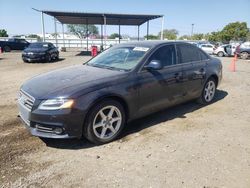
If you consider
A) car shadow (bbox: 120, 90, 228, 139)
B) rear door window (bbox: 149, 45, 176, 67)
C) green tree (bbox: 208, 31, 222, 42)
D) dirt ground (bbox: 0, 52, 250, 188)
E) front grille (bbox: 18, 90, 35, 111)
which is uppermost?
green tree (bbox: 208, 31, 222, 42)

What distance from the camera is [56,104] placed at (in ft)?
11.7

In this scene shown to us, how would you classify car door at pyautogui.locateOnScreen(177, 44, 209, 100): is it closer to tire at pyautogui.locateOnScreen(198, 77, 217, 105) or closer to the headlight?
tire at pyautogui.locateOnScreen(198, 77, 217, 105)

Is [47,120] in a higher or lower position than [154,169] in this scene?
higher

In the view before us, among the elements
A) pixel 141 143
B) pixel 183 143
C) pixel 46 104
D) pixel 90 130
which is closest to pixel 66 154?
pixel 90 130

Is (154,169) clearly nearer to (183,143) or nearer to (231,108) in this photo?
(183,143)

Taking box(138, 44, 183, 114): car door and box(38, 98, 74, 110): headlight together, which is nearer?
box(38, 98, 74, 110): headlight

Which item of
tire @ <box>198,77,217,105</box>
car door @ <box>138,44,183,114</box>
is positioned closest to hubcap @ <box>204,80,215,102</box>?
tire @ <box>198,77,217,105</box>

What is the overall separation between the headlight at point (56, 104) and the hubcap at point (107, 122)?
0.52 m

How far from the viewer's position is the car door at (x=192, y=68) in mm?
5339

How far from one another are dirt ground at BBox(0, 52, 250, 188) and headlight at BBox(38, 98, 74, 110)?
0.73 meters

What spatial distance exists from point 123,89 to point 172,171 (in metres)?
1.50

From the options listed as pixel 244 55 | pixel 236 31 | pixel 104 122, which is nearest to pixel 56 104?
pixel 104 122

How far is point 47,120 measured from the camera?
3.55 m

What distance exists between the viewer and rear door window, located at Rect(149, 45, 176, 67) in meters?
4.79
